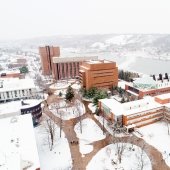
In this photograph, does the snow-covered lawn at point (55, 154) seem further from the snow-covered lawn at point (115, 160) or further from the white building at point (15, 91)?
the white building at point (15, 91)

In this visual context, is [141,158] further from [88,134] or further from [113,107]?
[113,107]

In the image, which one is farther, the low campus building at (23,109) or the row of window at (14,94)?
the row of window at (14,94)

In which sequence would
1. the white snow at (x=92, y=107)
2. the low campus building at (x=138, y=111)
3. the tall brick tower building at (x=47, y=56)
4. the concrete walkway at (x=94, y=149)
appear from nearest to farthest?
the concrete walkway at (x=94, y=149)
the low campus building at (x=138, y=111)
the white snow at (x=92, y=107)
the tall brick tower building at (x=47, y=56)

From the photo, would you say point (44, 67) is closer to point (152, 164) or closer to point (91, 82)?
point (91, 82)

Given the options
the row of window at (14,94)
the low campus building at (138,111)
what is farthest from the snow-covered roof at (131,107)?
the row of window at (14,94)

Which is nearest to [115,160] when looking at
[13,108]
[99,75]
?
[13,108]

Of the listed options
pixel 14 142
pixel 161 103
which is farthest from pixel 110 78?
pixel 14 142
